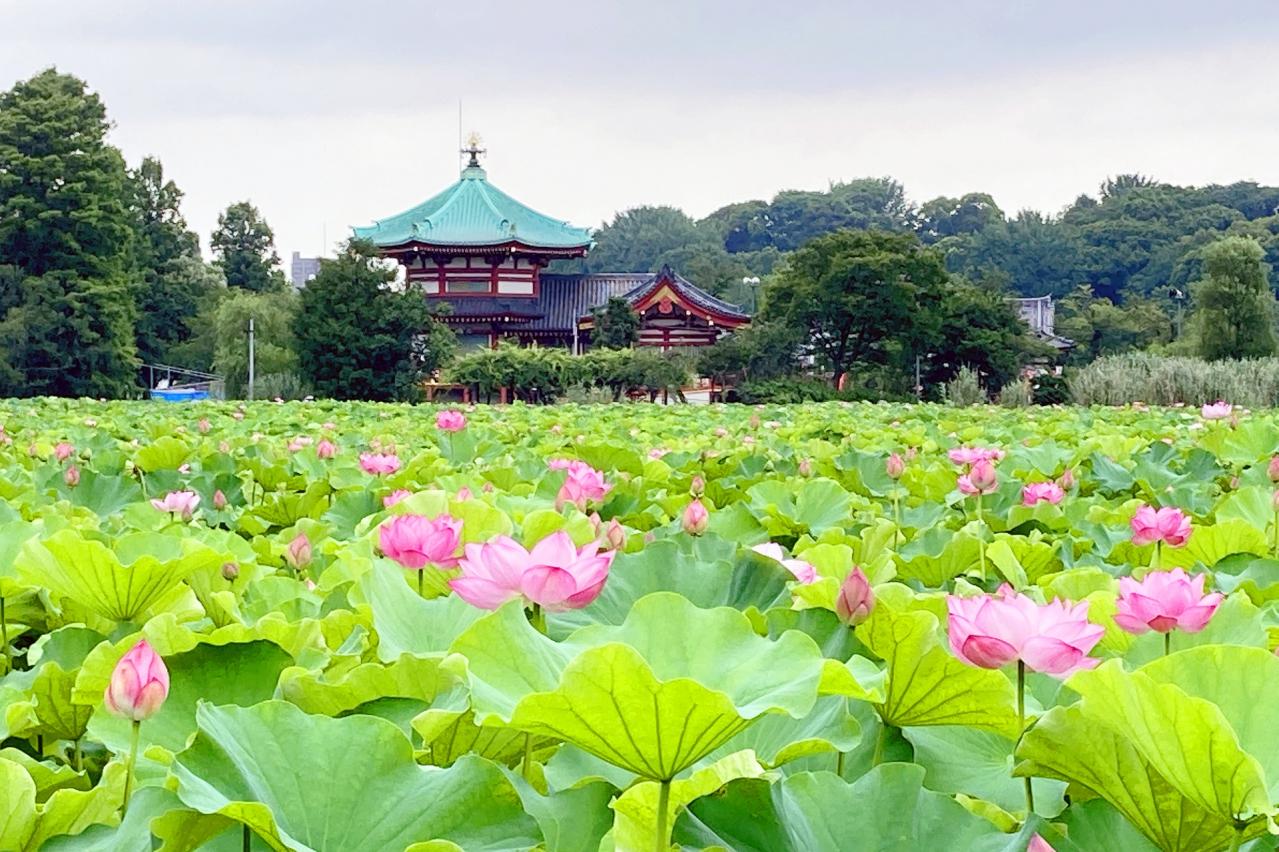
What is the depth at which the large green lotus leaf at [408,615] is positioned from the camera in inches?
29.3

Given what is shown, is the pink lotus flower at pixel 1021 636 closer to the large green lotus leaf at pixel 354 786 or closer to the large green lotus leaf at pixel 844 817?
the large green lotus leaf at pixel 844 817

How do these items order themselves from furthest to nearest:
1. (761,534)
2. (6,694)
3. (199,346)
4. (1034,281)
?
(1034,281) < (199,346) < (761,534) < (6,694)

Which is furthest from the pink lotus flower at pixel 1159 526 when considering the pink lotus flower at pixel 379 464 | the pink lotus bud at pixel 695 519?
the pink lotus flower at pixel 379 464

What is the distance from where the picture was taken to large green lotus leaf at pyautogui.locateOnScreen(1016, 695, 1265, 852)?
48cm

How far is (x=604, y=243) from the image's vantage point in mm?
57375

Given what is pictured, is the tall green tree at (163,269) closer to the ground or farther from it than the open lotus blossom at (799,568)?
farther from it

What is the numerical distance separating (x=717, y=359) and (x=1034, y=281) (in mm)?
28801

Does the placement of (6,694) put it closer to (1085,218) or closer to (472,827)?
(472,827)

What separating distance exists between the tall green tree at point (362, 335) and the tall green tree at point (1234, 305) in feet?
42.9

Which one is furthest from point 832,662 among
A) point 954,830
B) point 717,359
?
point 717,359

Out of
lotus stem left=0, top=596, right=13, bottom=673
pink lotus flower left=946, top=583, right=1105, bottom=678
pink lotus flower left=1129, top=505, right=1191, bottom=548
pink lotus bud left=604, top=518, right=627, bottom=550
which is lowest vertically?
lotus stem left=0, top=596, right=13, bottom=673

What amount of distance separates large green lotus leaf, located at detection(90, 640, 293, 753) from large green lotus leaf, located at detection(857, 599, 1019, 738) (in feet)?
0.97

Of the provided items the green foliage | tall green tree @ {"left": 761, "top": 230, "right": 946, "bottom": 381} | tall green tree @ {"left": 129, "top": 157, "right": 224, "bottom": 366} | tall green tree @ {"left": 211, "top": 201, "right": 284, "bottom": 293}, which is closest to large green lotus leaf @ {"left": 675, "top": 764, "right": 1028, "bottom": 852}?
tall green tree @ {"left": 761, "top": 230, "right": 946, "bottom": 381}

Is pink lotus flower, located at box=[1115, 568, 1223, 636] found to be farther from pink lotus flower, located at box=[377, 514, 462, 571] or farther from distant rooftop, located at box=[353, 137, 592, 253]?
distant rooftop, located at box=[353, 137, 592, 253]
